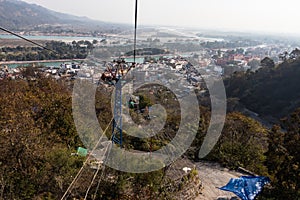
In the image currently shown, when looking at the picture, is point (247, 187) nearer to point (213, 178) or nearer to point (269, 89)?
point (213, 178)

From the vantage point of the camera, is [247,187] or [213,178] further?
[213,178]

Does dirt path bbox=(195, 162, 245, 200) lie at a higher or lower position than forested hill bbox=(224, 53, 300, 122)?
higher

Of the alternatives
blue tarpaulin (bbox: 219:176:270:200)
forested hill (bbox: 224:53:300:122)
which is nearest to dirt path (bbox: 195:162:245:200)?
blue tarpaulin (bbox: 219:176:270:200)

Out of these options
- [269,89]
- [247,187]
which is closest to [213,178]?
[247,187]

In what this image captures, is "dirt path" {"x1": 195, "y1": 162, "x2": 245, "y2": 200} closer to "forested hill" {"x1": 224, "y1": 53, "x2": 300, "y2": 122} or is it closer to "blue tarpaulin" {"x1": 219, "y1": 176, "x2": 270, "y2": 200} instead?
"blue tarpaulin" {"x1": 219, "y1": 176, "x2": 270, "y2": 200}

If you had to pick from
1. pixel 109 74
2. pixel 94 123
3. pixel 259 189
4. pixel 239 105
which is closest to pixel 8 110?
pixel 94 123

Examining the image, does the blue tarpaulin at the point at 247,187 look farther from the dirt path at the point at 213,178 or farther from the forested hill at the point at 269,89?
the forested hill at the point at 269,89
